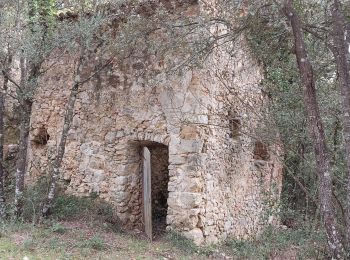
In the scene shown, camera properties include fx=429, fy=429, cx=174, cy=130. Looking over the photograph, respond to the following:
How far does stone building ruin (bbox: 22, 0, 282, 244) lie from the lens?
25.5 feet

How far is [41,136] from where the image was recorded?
9734mm

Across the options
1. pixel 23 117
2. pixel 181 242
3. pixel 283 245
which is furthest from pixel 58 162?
pixel 283 245

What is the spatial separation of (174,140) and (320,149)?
306 cm

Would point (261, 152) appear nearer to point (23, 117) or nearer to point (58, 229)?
point (58, 229)

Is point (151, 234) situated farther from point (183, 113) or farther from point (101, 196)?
point (183, 113)

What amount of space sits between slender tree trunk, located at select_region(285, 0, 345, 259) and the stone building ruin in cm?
222

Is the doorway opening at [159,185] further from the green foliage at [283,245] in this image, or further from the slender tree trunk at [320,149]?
the slender tree trunk at [320,149]

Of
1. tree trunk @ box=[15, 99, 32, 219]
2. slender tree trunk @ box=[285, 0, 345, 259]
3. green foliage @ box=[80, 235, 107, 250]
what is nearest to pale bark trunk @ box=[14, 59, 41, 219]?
tree trunk @ box=[15, 99, 32, 219]

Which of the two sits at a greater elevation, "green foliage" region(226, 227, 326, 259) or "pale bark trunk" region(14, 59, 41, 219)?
"pale bark trunk" region(14, 59, 41, 219)

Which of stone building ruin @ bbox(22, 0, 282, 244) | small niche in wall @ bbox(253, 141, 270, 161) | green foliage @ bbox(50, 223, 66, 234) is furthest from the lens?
small niche in wall @ bbox(253, 141, 270, 161)

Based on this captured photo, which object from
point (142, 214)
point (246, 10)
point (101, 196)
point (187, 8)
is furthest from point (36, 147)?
point (246, 10)

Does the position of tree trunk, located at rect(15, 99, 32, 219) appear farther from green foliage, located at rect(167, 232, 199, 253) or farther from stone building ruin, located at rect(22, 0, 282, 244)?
green foliage, located at rect(167, 232, 199, 253)

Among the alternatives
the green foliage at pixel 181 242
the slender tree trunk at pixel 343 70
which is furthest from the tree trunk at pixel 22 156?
the slender tree trunk at pixel 343 70

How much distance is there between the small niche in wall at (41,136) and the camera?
9648mm
